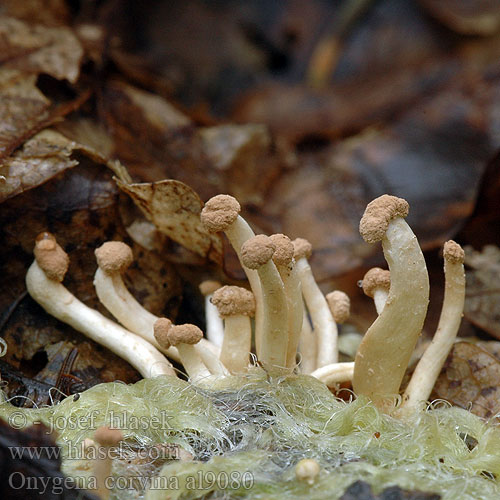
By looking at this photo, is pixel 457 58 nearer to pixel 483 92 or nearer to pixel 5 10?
pixel 483 92

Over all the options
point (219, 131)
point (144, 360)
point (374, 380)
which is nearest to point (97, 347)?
point (144, 360)

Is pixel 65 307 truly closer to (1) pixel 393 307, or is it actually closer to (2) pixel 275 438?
(2) pixel 275 438

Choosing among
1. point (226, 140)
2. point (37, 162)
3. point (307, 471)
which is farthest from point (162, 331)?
point (226, 140)

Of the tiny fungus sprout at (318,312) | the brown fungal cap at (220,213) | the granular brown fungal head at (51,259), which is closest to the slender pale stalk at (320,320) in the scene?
the tiny fungus sprout at (318,312)

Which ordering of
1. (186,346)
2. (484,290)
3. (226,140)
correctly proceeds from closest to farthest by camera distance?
(186,346) → (484,290) → (226,140)

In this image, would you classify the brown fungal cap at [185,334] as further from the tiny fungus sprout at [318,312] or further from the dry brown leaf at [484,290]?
the dry brown leaf at [484,290]

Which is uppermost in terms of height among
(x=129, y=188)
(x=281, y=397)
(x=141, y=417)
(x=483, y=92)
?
(x=483, y=92)
